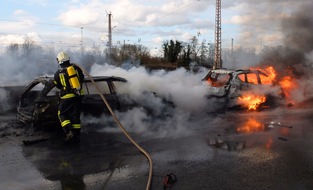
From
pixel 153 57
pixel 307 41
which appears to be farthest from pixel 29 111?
pixel 153 57

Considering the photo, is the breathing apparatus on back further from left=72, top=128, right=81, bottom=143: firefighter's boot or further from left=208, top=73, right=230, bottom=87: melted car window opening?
left=208, top=73, right=230, bottom=87: melted car window opening

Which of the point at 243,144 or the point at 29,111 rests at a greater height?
the point at 29,111

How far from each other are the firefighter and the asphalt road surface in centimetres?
42

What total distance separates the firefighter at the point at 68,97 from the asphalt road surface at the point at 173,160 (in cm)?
42

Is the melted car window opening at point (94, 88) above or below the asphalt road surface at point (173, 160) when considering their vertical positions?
above

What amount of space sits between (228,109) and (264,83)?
1778 millimetres

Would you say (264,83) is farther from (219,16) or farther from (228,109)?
(219,16)

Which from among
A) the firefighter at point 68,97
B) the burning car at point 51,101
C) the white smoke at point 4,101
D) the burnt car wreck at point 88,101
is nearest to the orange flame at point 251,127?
the burnt car wreck at point 88,101

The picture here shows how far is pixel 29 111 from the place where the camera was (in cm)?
856

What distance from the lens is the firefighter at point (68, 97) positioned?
727cm

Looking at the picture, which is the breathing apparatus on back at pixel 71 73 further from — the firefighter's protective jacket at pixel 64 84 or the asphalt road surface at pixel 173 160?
the asphalt road surface at pixel 173 160

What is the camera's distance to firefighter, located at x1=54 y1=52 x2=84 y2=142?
286 inches

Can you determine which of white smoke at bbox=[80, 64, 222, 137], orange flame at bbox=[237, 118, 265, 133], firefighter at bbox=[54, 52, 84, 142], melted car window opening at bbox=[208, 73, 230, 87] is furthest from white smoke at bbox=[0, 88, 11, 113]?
orange flame at bbox=[237, 118, 265, 133]

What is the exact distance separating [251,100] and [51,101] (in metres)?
7.33
